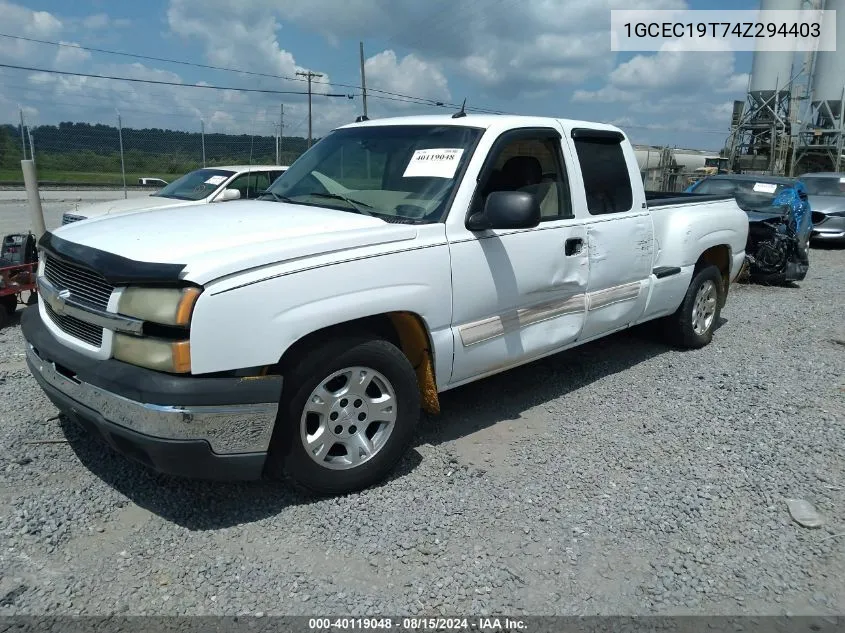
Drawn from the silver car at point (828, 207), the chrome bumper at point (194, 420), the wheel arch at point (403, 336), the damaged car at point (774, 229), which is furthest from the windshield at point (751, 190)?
the chrome bumper at point (194, 420)

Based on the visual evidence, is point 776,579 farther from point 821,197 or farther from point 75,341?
point 821,197

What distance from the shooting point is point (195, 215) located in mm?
3725

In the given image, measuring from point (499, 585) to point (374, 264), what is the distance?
158 cm

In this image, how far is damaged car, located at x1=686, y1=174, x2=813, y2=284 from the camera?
9.87 metres

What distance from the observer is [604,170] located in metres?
4.84

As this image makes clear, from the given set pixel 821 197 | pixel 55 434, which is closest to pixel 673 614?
pixel 55 434

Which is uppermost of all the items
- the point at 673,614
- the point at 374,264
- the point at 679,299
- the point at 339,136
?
the point at 339,136

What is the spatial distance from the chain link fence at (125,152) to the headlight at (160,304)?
2104 centimetres

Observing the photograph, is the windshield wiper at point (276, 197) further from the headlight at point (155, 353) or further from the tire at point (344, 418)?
the headlight at point (155, 353)

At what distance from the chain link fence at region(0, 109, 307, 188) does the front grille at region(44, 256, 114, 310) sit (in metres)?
20.4

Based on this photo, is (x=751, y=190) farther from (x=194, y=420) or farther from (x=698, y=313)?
(x=194, y=420)

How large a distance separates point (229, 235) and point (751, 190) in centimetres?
1033

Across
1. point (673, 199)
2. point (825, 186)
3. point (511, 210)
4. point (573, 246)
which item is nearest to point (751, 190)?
point (673, 199)

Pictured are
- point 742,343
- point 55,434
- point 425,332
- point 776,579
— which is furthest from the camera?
point 742,343
